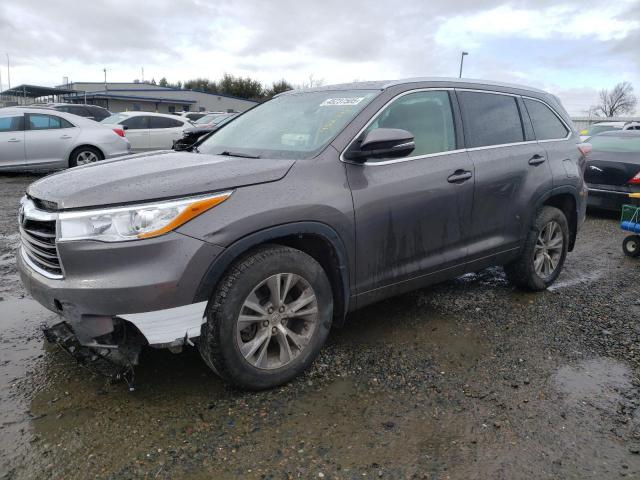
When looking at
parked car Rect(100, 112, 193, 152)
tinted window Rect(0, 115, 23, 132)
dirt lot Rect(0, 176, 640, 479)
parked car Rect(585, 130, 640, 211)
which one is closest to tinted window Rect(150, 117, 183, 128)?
parked car Rect(100, 112, 193, 152)

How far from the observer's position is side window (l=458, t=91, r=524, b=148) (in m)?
3.90

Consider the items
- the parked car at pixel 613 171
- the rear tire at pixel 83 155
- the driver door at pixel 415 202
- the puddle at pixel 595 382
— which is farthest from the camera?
the rear tire at pixel 83 155

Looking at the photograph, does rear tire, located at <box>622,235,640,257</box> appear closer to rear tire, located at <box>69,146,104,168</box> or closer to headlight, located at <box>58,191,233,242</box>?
headlight, located at <box>58,191,233,242</box>

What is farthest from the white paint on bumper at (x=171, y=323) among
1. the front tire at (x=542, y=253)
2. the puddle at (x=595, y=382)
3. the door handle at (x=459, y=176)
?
the front tire at (x=542, y=253)

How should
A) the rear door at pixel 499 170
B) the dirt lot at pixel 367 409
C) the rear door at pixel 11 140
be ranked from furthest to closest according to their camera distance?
the rear door at pixel 11 140 < the rear door at pixel 499 170 < the dirt lot at pixel 367 409

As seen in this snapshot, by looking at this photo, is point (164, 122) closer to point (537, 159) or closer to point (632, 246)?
point (632, 246)

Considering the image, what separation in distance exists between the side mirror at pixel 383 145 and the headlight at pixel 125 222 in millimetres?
1130

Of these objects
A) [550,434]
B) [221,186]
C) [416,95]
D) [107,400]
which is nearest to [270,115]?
[416,95]

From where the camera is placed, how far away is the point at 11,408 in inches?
107

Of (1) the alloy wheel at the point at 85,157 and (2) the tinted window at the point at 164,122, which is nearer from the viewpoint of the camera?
(1) the alloy wheel at the point at 85,157

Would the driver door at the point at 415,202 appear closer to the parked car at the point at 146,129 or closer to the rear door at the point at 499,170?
the rear door at the point at 499,170

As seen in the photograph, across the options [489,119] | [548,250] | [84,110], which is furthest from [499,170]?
[84,110]

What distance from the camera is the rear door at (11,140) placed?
421 inches

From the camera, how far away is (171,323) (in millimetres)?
2533
